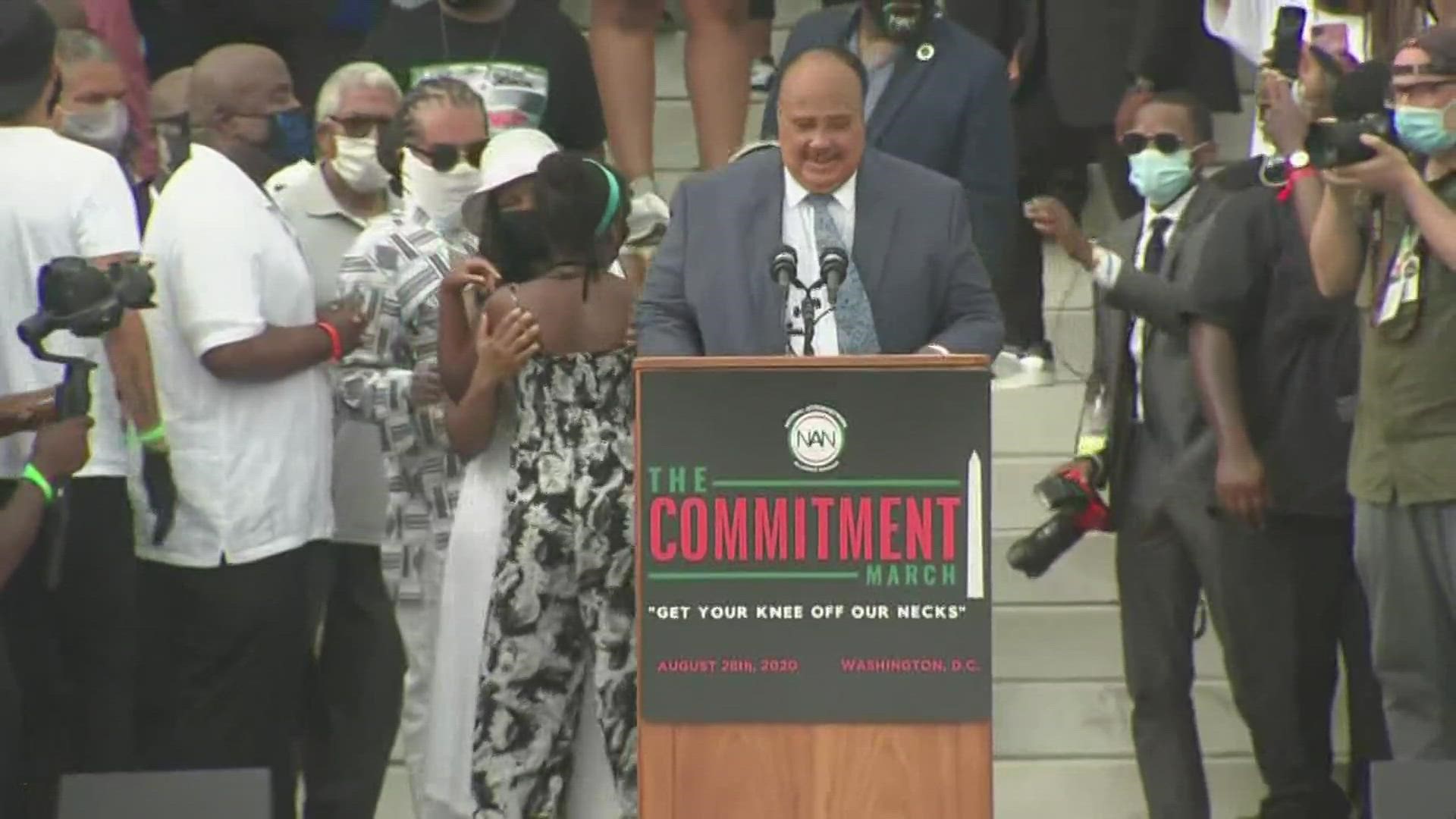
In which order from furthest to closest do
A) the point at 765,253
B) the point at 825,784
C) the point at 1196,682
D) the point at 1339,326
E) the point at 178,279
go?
the point at 1196,682, the point at 1339,326, the point at 178,279, the point at 765,253, the point at 825,784

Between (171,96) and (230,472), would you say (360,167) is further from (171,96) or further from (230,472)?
(230,472)

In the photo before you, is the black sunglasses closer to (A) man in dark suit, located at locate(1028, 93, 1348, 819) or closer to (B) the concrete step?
(A) man in dark suit, located at locate(1028, 93, 1348, 819)

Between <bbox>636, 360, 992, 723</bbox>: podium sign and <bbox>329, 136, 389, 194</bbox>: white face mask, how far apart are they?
2272 mm

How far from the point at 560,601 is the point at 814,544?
1169 mm

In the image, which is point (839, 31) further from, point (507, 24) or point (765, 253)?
point (765, 253)

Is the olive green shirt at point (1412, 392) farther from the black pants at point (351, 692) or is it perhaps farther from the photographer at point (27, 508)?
the photographer at point (27, 508)

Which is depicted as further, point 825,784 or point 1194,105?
point 1194,105

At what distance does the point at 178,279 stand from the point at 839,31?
2315mm

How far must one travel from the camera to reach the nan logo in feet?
21.7

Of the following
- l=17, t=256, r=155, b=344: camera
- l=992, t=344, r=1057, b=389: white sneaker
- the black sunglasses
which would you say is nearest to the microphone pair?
Answer: l=17, t=256, r=155, b=344: camera

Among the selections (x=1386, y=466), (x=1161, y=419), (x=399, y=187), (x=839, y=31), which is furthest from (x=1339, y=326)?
(x=399, y=187)

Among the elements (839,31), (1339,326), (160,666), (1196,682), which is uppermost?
(839,31)

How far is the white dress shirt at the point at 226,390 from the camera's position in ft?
26.1

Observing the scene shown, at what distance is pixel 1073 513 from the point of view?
862 cm
